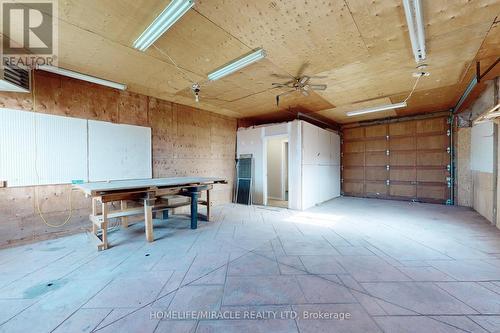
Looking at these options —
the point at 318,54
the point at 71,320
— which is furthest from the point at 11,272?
the point at 318,54

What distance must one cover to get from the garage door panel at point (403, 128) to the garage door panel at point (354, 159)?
50.1 inches

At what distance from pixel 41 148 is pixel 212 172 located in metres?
3.76

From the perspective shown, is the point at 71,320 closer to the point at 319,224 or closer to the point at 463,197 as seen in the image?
the point at 319,224

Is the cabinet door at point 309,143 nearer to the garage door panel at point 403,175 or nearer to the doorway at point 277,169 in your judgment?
the doorway at point 277,169

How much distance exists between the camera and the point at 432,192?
21.7 feet

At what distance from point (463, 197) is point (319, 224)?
16.9 feet

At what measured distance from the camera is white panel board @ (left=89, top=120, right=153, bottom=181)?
402 centimetres

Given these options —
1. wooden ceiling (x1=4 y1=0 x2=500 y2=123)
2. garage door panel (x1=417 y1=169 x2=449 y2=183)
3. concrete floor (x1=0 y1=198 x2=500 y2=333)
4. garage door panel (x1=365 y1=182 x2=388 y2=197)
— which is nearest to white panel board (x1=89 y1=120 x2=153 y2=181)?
wooden ceiling (x1=4 y1=0 x2=500 y2=123)

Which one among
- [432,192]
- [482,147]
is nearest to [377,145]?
[432,192]

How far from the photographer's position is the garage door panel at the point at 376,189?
7.45 m

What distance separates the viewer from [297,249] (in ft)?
9.73

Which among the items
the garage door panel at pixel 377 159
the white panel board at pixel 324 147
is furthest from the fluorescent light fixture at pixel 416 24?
the garage door panel at pixel 377 159

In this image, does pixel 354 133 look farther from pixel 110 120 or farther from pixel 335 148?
pixel 110 120

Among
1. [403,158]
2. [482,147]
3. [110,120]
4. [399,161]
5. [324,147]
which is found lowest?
[399,161]
